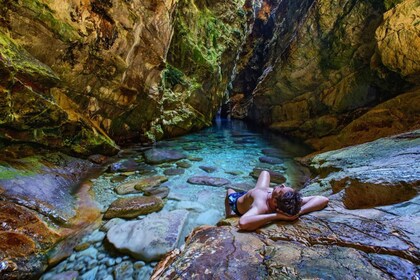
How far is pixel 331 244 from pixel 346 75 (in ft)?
36.4

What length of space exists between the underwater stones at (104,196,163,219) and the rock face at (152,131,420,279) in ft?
6.08

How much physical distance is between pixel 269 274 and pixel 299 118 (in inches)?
542

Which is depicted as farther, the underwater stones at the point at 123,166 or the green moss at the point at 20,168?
the underwater stones at the point at 123,166

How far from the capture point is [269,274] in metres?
1.57

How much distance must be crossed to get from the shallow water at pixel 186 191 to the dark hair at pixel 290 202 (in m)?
1.64

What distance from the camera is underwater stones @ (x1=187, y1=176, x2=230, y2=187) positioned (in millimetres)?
5477

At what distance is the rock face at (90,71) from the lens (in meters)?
4.69

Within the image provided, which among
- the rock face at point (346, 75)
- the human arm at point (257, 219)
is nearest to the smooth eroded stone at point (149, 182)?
the human arm at point (257, 219)

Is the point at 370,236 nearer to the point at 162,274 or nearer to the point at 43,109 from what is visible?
the point at 162,274

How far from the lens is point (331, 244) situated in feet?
6.29

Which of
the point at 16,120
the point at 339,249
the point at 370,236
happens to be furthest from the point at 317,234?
the point at 16,120

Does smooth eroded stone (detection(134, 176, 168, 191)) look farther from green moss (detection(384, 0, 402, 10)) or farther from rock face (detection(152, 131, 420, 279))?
green moss (detection(384, 0, 402, 10))

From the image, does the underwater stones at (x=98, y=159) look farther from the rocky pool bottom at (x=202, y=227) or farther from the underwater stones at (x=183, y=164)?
the underwater stones at (x=183, y=164)

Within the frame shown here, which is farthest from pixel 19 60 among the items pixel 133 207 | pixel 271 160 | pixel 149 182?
pixel 271 160
